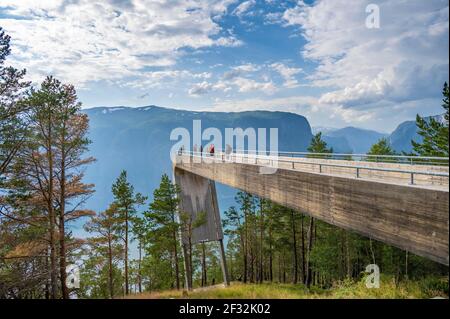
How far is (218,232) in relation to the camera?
28391 millimetres

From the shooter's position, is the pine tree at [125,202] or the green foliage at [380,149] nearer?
the pine tree at [125,202]

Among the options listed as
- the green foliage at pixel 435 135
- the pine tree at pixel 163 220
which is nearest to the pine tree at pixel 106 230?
the pine tree at pixel 163 220

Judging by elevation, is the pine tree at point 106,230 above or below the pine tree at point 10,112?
below

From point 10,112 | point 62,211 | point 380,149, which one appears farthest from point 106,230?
point 380,149

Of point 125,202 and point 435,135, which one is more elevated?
point 435,135

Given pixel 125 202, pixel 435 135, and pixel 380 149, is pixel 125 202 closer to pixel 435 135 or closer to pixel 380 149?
pixel 380 149

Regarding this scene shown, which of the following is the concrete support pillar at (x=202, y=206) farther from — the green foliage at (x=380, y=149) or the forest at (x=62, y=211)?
the green foliage at (x=380, y=149)

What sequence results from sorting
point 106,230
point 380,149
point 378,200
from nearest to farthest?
point 378,200 → point 106,230 → point 380,149

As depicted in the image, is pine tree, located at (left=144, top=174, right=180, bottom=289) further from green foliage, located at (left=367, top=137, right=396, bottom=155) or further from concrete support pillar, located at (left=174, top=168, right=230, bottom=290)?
green foliage, located at (left=367, top=137, right=396, bottom=155)

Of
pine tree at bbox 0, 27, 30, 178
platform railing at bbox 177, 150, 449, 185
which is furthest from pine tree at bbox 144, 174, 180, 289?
pine tree at bbox 0, 27, 30, 178

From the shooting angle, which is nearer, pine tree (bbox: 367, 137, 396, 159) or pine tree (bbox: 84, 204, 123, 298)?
pine tree (bbox: 84, 204, 123, 298)
